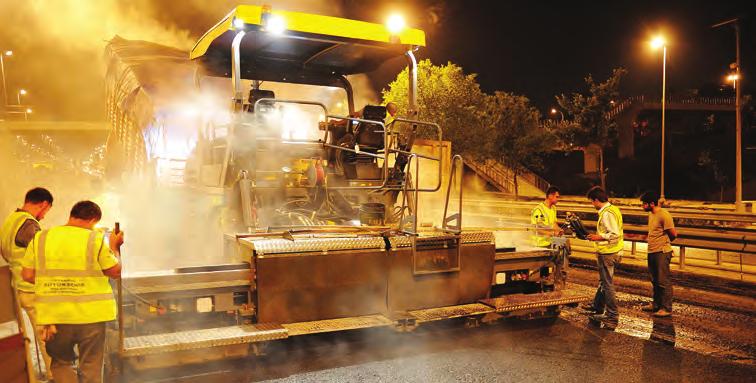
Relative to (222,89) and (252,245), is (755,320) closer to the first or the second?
(252,245)

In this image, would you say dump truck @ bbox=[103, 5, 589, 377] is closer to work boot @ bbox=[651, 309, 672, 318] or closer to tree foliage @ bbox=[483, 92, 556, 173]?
work boot @ bbox=[651, 309, 672, 318]

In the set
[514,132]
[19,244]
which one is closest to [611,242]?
[19,244]

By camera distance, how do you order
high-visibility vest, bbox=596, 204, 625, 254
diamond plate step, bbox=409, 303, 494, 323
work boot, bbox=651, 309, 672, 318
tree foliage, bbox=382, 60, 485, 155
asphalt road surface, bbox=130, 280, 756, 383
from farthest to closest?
tree foliage, bbox=382, 60, 485, 155, work boot, bbox=651, 309, 672, 318, high-visibility vest, bbox=596, 204, 625, 254, diamond plate step, bbox=409, 303, 494, 323, asphalt road surface, bbox=130, 280, 756, 383

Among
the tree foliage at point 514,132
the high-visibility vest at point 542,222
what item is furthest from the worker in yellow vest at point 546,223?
the tree foliage at point 514,132

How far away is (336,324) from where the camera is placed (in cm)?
474

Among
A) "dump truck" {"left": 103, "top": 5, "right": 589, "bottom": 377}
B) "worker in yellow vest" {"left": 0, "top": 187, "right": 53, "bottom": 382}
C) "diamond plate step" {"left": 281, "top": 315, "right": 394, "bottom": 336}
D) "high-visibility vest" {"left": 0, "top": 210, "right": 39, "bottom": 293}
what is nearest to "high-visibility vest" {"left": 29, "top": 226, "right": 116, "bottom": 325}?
"dump truck" {"left": 103, "top": 5, "right": 589, "bottom": 377}

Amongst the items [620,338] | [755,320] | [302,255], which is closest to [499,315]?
[620,338]

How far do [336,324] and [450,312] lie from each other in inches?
44.9

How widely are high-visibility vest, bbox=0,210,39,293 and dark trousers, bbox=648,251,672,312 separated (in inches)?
258

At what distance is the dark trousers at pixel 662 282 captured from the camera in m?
6.73

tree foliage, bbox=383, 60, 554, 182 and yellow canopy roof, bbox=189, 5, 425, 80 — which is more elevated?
tree foliage, bbox=383, 60, 554, 182

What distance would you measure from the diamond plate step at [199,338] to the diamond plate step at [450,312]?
4.25ft

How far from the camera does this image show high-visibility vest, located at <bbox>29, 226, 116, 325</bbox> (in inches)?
135

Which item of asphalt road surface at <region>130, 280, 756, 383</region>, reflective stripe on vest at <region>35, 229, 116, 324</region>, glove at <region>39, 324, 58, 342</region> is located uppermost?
reflective stripe on vest at <region>35, 229, 116, 324</region>
